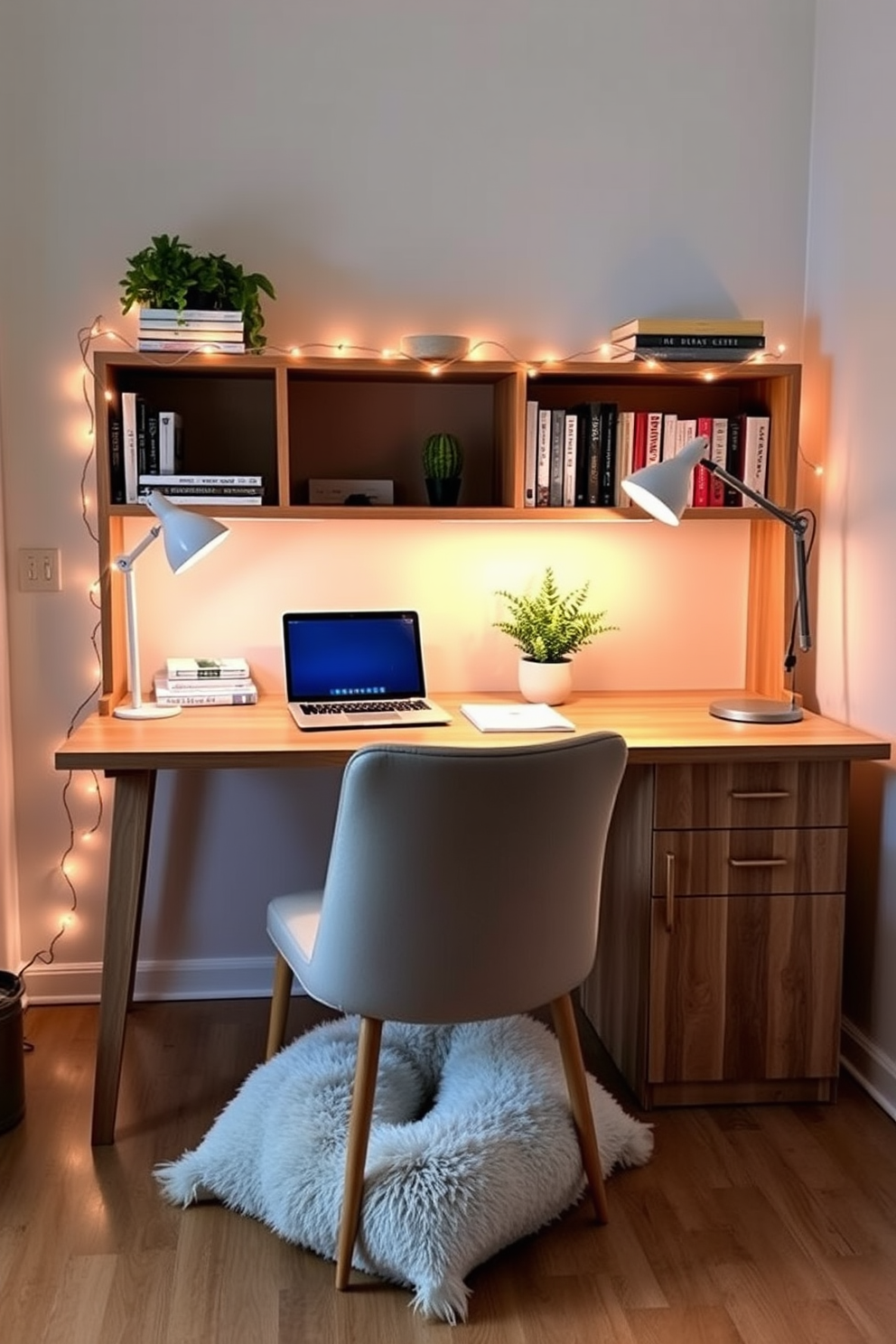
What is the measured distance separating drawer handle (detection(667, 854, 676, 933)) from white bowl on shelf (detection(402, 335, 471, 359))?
1128 mm

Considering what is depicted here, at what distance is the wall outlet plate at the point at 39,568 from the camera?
268cm

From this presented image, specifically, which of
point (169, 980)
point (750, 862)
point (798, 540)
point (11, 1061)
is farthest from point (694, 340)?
point (11, 1061)

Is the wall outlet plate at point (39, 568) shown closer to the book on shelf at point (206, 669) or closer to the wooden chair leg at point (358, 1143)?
the book on shelf at point (206, 669)

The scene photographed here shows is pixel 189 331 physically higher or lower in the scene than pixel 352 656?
higher

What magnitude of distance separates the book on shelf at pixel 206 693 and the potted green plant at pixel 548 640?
60 centimetres

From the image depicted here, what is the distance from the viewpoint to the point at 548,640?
266 cm

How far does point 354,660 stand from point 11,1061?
106 centimetres

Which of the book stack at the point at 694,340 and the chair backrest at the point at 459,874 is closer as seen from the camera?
the chair backrest at the point at 459,874

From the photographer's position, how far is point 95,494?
2668 mm

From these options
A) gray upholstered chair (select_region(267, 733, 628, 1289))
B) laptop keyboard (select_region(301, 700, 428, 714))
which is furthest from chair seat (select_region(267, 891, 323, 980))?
laptop keyboard (select_region(301, 700, 428, 714))

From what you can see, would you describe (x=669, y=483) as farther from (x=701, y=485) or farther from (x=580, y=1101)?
(x=580, y=1101)

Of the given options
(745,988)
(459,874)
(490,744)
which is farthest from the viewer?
(745,988)

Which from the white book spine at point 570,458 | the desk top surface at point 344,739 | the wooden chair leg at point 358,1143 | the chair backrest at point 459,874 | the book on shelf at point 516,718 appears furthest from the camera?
the white book spine at point 570,458

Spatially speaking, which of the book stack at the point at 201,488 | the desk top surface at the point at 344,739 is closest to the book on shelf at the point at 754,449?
the desk top surface at the point at 344,739
